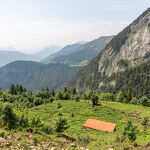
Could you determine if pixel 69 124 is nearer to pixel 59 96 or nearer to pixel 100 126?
pixel 100 126

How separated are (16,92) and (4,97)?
25090 mm

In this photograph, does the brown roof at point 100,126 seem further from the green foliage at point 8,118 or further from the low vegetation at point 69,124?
the green foliage at point 8,118

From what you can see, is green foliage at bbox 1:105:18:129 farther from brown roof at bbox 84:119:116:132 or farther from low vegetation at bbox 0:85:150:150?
brown roof at bbox 84:119:116:132

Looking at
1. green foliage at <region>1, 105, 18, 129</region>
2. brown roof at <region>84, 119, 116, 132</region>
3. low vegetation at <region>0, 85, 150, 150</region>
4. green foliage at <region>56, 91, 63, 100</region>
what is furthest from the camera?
green foliage at <region>56, 91, 63, 100</region>

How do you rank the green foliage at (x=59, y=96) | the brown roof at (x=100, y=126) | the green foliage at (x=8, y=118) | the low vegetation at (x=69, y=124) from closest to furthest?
the low vegetation at (x=69, y=124)
the green foliage at (x=8, y=118)
the brown roof at (x=100, y=126)
the green foliage at (x=59, y=96)

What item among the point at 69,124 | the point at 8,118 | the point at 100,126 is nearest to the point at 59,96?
the point at 69,124

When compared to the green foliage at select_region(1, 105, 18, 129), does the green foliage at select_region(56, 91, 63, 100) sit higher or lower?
lower

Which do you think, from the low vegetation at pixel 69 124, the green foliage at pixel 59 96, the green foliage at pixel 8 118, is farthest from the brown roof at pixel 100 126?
the green foliage at pixel 59 96

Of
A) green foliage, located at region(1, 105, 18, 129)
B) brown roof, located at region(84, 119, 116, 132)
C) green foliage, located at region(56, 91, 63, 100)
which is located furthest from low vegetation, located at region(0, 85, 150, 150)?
brown roof, located at region(84, 119, 116, 132)

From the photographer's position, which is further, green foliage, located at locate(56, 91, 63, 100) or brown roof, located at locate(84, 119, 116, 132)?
green foliage, located at locate(56, 91, 63, 100)

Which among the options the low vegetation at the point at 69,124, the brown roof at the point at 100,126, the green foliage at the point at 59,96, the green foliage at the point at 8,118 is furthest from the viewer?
the green foliage at the point at 59,96

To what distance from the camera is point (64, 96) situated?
126 meters

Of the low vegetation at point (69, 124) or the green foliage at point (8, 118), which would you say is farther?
the green foliage at point (8, 118)

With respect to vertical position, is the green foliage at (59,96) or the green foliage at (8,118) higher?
the green foliage at (8,118)
